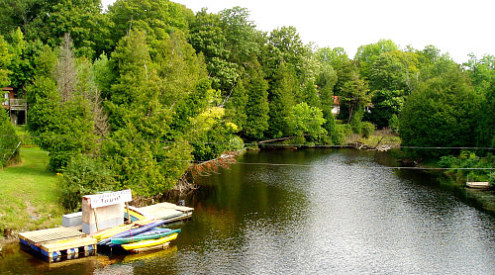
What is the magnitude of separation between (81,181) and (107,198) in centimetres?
370

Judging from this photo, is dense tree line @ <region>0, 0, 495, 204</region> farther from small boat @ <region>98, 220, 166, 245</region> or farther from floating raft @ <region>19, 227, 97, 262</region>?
small boat @ <region>98, 220, 166, 245</region>

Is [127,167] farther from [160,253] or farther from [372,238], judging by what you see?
[372,238]

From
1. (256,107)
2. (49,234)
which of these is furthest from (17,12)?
(49,234)

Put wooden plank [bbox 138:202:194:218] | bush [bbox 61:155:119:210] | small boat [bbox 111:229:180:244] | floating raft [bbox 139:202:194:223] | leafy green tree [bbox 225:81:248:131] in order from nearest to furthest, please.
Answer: small boat [bbox 111:229:180:244] < bush [bbox 61:155:119:210] < floating raft [bbox 139:202:194:223] < wooden plank [bbox 138:202:194:218] < leafy green tree [bbox 225:81:248:131]

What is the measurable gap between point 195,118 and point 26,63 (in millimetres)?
25554

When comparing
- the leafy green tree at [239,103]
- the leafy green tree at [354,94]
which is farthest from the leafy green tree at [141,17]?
the leafy green tree at [354,94]

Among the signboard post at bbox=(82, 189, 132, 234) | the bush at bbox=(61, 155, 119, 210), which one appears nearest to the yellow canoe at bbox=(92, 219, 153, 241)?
the signboard post at bbox=(82, 189, 132, 234)

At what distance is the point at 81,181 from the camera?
28.0 m

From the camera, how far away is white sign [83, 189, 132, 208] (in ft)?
81.3

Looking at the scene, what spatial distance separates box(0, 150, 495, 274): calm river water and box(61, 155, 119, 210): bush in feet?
16.8

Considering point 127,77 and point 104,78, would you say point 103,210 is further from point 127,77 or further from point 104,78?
point 104,78

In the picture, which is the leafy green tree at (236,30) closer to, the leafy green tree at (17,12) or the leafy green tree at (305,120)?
the leafy green tree at (305,120)

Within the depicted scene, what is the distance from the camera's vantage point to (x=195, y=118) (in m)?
38.3

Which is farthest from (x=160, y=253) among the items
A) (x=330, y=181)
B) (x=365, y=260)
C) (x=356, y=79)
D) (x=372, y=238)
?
(x=356, y=79)
